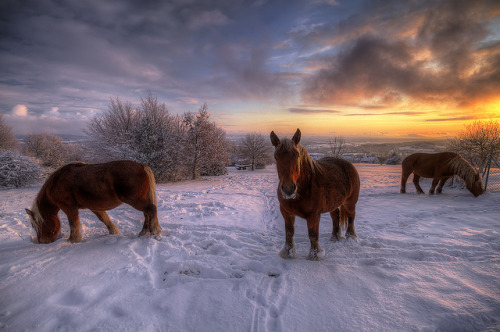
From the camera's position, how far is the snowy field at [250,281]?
6.04 feet

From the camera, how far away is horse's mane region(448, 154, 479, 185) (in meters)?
7.04

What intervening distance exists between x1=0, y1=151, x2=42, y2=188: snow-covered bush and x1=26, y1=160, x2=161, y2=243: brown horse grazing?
11.2m

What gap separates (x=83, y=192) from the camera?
3381 mm

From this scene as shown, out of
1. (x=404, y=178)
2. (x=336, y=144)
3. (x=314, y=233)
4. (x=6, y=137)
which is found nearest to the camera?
(x=314, y=233)

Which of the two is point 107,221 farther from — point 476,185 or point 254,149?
point 254,149

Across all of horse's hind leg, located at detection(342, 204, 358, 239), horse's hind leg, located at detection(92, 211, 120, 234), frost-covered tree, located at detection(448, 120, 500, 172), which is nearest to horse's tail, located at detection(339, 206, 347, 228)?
horse's hind leg, located at detection(342, 204, 358, 239)

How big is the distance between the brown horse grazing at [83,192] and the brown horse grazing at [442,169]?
33.3 ft

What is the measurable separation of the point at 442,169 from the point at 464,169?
0.61m

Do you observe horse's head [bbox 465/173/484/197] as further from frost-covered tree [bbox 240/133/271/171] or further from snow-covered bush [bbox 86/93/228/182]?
frost-covered tree [bbox 240/133/271/171]

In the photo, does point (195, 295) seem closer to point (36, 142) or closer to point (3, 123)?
point (3, 123)

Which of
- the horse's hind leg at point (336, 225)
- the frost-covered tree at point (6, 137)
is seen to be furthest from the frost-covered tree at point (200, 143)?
the frost-covered tree at point (6, 137)

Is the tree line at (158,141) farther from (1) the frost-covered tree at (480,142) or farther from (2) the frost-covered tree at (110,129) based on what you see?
(1) the frost-covered tree at (480,142)

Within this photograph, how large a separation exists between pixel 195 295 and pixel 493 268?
397 cm

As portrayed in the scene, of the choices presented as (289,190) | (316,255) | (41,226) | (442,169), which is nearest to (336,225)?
(316,255)
